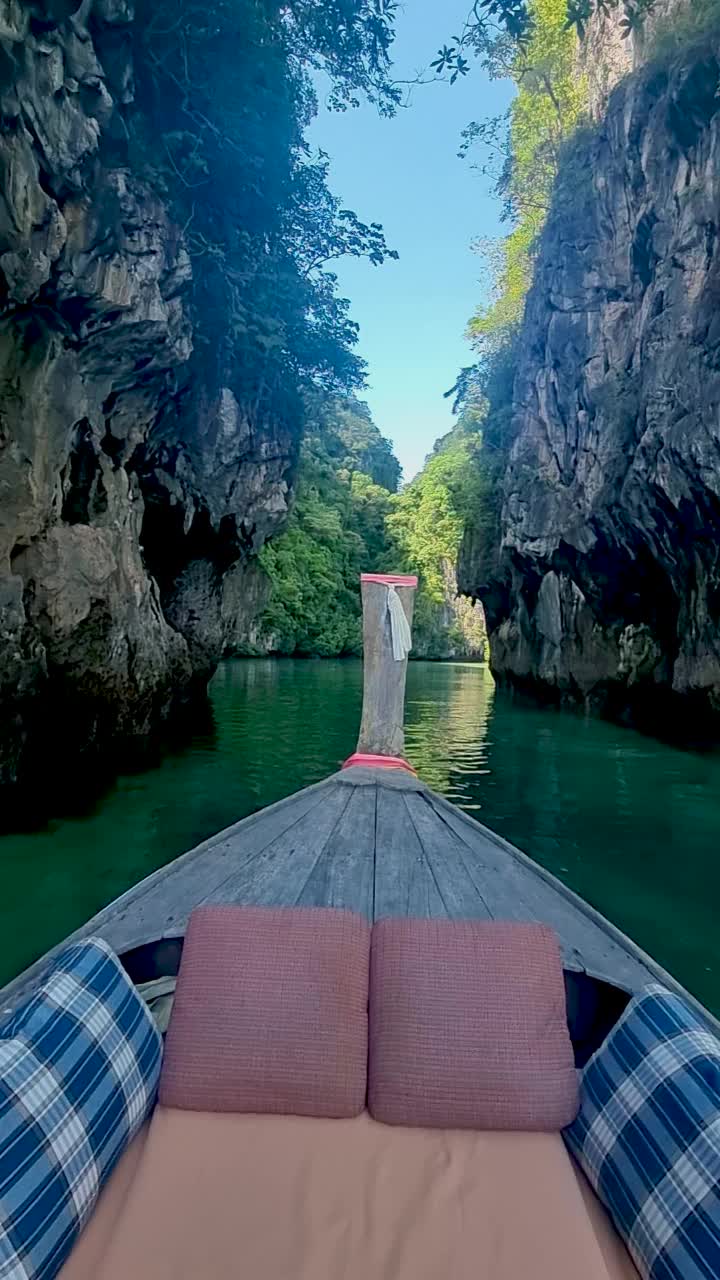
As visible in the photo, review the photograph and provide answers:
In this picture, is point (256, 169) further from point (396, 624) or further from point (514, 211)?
point (514, 211)

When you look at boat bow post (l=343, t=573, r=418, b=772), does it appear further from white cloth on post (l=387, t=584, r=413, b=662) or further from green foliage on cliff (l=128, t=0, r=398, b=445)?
green foliage on cliff (l=128, t=0, r=398, b=445)

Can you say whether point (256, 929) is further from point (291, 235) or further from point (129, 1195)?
point (291, 235)

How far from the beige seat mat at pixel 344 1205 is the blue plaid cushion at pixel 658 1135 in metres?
0.08

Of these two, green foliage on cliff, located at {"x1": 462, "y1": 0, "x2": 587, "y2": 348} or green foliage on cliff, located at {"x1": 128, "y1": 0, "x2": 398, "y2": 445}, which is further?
green foliage on cliff, located at {"x1": 462, "y1": 0, "x2": 587, "y2": 348}

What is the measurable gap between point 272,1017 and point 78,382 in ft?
24.6

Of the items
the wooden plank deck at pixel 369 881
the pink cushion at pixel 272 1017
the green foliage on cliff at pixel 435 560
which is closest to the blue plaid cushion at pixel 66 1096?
the pink cushion at pixel 272 1017

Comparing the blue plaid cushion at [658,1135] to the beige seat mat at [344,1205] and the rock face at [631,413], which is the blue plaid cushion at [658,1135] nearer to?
the beige seat mat at [344,1205]

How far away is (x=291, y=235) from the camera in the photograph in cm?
1342

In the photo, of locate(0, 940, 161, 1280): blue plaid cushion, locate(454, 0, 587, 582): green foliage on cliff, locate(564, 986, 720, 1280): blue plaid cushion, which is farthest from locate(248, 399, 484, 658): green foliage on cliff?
locate(564, 986, 720, 1280): blue plaid cushion

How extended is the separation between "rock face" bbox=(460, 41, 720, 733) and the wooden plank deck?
8388 millimetres

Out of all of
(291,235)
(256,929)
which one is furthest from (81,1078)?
(291,235)

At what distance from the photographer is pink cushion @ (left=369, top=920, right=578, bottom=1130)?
1.70 meters

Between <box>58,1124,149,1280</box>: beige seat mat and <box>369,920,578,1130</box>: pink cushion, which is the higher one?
<box>369,920,578,1130</box>: pink cushion

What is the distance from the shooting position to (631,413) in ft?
40.3
